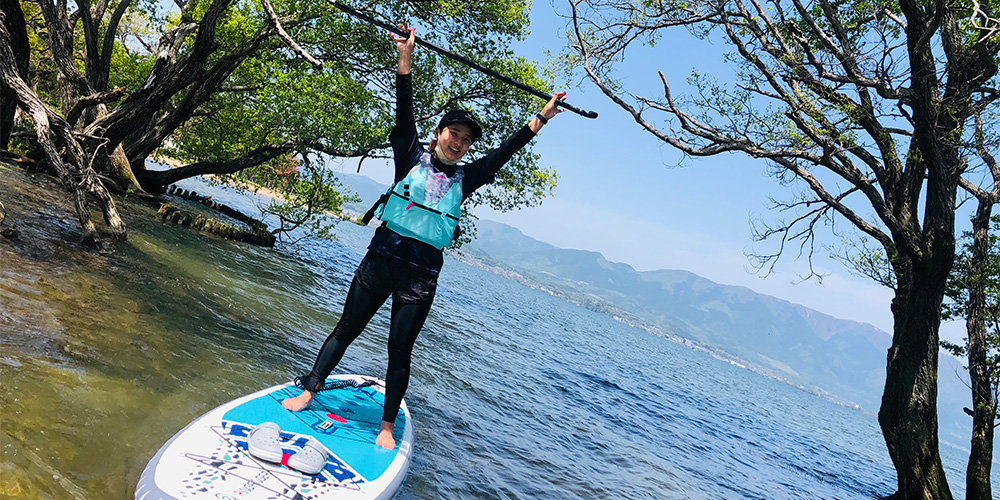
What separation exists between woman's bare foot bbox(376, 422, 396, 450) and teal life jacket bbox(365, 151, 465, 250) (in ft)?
5.94

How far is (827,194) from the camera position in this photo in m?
11.5

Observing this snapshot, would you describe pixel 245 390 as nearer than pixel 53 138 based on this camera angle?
Yes

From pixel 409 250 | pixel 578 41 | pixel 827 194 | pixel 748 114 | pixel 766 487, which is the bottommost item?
pixel 766 487

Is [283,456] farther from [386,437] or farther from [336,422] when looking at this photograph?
[386,437]

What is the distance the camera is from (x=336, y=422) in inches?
211

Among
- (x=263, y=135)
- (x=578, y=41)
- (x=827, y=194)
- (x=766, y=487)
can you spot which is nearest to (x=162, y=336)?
(x=578, y=41)

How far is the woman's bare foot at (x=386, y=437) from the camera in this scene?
5.28 m

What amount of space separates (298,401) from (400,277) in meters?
1.57

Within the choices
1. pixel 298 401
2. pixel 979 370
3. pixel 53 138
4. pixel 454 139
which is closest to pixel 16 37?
pixel 53 138

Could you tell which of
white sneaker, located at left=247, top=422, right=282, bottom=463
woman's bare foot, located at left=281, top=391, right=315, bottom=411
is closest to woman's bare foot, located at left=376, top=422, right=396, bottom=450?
woman's bare foot, located at left=281, top=391, right=315, bottom=411

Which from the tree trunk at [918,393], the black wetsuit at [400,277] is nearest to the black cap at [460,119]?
the black wetsuit at [400,277]

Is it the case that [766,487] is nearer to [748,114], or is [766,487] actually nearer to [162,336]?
[748,114]

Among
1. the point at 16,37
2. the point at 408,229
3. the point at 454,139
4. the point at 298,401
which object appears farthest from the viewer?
Answer: the point at 16,37

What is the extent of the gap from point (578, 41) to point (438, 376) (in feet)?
26.9
